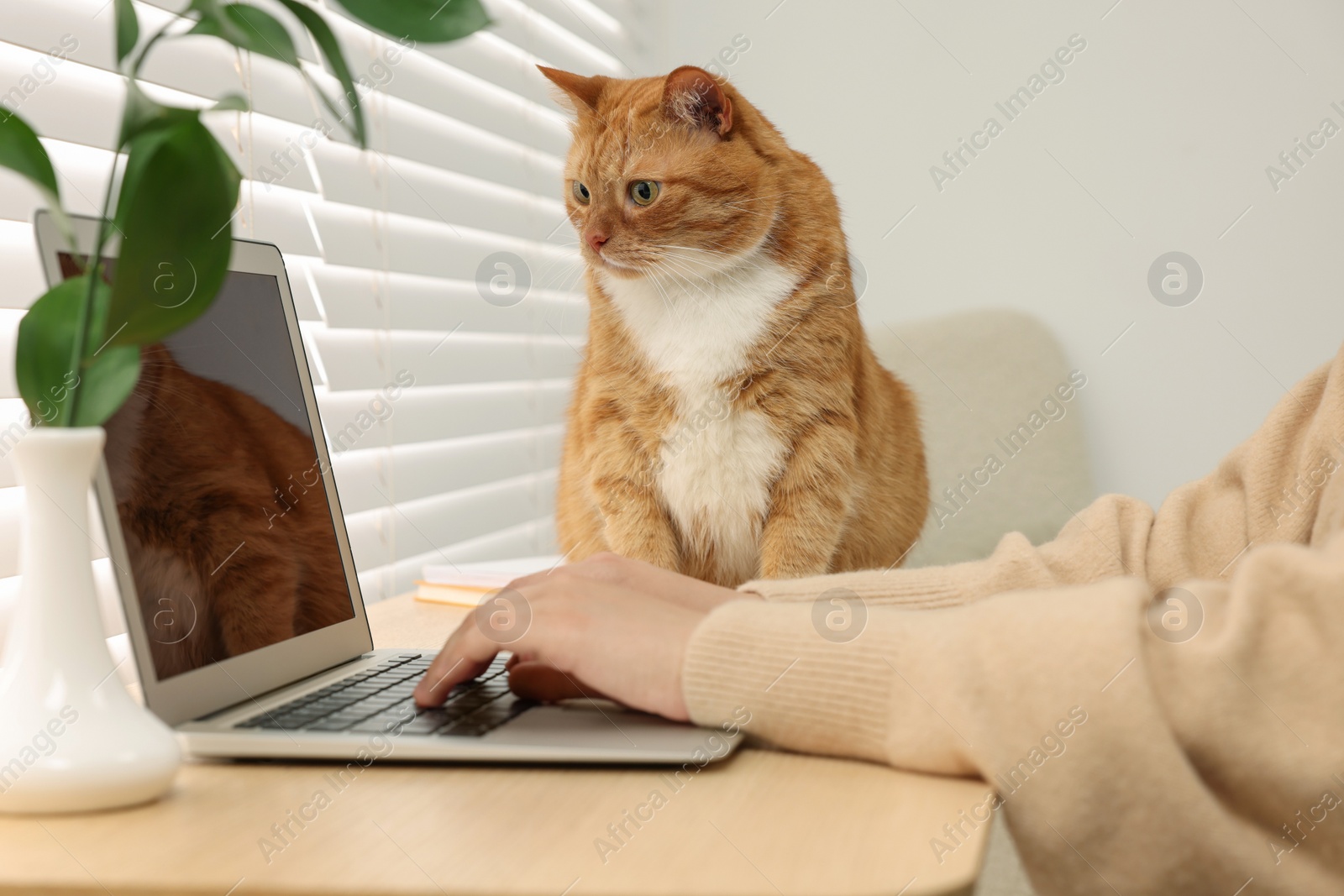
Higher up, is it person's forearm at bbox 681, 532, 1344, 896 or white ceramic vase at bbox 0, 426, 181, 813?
white ceramic vase at bbox 0, 426, 181, 813

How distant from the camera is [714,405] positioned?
1039 mm

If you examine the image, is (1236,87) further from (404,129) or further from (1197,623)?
(1197,623)

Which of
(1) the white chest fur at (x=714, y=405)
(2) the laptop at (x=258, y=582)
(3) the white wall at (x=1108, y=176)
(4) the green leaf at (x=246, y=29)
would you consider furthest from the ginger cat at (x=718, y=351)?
(3) the white wall at (x=1108, y=176)

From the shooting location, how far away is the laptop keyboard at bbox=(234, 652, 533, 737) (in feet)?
2.04

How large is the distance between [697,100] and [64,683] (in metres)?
0.82

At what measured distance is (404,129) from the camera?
1653mm

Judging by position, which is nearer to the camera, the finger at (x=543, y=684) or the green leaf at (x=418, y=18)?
the green leaf at (x=418, y=18)

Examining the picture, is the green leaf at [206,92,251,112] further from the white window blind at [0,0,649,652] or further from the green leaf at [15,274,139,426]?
the white window blind at [0,0,649,652]

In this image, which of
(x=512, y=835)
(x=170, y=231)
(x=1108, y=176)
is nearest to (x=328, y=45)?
(x=170, y=231)

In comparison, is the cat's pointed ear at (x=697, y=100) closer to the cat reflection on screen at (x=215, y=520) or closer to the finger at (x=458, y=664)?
the cat reflection on screen at (x=215, y=520)

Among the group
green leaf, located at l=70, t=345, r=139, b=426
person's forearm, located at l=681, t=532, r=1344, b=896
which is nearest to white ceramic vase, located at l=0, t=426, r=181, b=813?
green leaf, located at l=70, t=345, r=139, b=426

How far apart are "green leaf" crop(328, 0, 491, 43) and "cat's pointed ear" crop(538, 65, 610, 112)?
62 cm

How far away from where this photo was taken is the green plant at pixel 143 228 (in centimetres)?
52

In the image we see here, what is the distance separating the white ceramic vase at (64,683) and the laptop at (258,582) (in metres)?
0.05
